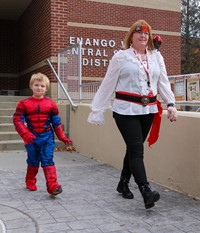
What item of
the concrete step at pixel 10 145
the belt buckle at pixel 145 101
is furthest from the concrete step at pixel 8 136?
the belt buckle at pixel 145 101

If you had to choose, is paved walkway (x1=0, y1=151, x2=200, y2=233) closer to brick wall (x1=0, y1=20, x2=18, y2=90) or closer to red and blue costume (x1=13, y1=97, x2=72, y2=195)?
red and blue costume (x1=13, y1=97, x2=72, y2=195)

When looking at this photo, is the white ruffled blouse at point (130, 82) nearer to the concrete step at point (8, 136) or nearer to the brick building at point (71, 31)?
the concrete step at point (8, 136)

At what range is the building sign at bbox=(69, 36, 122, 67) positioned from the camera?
1238 cm

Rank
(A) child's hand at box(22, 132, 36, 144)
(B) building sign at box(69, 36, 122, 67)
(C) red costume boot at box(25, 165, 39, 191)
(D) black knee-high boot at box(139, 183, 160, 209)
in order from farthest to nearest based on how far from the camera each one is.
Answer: (B) building sign at box(69, 36, 122, 67) < (C) red costume boot at box(25, 165, 39, 191) < (A) child's hand at box(22, 132, 36, 144) < (D) black knee-high boot at box(139, 183, 160, 209)

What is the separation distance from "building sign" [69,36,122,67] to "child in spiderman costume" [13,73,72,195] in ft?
25.2

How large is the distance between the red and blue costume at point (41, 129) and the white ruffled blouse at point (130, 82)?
0.64 metres

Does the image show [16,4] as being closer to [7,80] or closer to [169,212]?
[7,80]

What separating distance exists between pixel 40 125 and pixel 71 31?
8036mm

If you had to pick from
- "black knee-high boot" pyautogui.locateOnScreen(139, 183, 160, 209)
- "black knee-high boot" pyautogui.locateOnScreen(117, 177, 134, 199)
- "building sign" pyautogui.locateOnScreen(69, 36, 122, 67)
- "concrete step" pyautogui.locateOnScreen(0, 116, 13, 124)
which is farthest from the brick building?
"black knee-high boot" pyautogui.locateOnScreen(139, 183, 160, 209)

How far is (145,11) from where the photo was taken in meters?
13.7

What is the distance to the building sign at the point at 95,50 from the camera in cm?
1238

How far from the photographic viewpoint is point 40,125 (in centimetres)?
476

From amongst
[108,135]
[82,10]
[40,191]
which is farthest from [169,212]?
[82,10]

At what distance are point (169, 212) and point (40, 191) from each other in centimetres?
174
